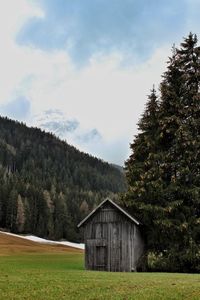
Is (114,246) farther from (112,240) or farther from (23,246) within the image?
(23,246)

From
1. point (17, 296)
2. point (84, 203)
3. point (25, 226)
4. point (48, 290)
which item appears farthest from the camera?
point (84, 203)

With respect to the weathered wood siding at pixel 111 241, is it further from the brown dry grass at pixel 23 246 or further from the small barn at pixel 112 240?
the brown dry grass at pixel 23 246

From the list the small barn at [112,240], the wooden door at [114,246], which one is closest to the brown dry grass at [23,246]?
the small barn at [112,240]

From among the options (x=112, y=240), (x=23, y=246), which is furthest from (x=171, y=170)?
(x=23, y=246)

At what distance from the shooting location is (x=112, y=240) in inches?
1510

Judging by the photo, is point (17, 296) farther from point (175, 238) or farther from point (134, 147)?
point (134, 147)

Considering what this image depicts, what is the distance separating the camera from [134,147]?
42938 millimetres

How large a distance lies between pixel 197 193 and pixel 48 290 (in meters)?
20.3

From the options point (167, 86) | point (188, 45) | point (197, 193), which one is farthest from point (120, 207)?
point (188, 45)

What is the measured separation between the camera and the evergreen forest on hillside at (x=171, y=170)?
35656 millimetres

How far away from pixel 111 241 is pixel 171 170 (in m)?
7.68

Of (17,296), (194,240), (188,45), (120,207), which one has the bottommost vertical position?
(17,296)

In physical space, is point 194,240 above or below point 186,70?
below

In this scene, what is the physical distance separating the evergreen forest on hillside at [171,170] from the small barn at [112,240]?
1121 millimetres
